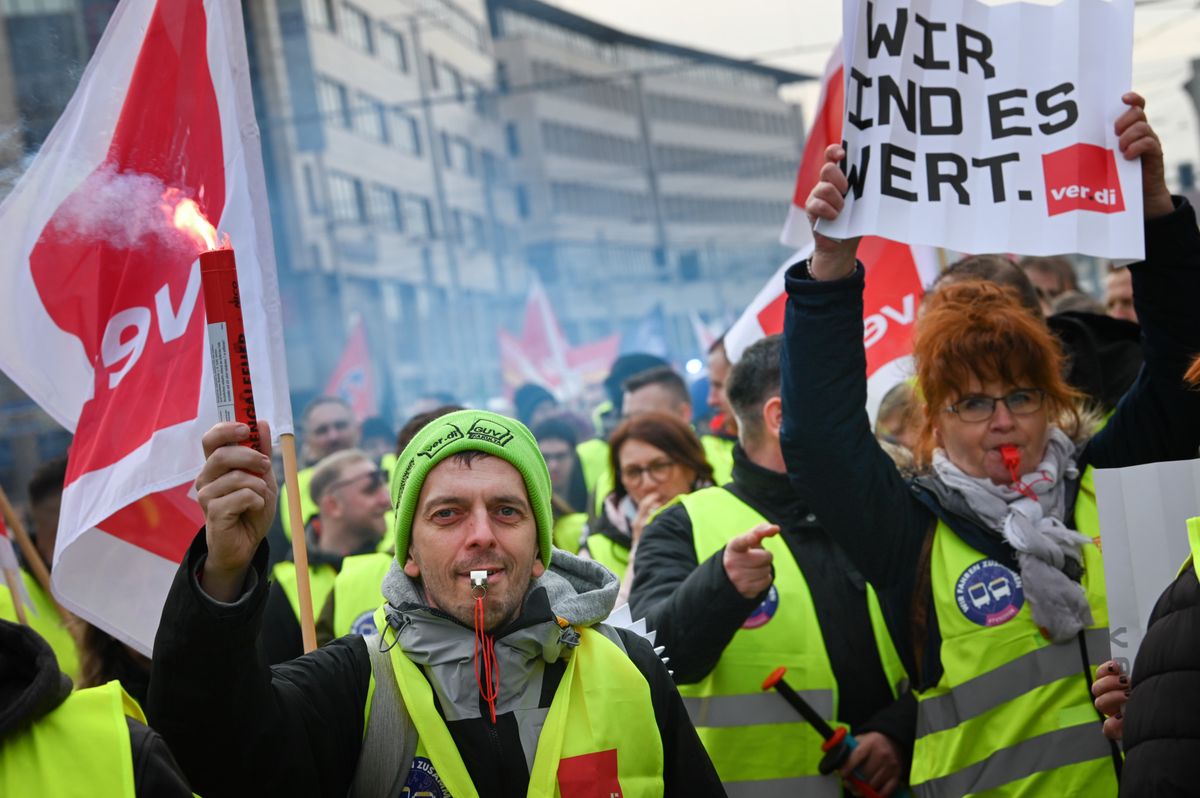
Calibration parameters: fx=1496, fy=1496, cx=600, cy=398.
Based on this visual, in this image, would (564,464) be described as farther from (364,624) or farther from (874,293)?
(364,624)

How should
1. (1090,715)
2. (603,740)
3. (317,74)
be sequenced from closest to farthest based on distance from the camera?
1. (603,740)
2. (1090,715)
3. (317,74)

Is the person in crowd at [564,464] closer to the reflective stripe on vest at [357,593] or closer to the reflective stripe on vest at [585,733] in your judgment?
the reflective stripe on vest at [357,593]

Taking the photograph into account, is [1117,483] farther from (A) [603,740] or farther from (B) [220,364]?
(B) [220,364]

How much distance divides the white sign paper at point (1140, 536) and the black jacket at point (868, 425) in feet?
1.99

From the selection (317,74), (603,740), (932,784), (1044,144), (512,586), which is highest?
(317,74)

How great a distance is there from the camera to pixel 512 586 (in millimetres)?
3027

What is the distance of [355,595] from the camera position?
5.30 m

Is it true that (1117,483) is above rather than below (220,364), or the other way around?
below

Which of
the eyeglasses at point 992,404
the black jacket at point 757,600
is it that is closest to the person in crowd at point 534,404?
the black jacket at point 757,600

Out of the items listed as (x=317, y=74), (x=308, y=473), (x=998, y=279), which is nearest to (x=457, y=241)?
(x=317, y=74)

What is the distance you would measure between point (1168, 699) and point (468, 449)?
143cm

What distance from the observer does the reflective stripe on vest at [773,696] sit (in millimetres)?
4188

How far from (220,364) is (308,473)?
5.95 meters

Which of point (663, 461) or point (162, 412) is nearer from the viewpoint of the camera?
point (162, 412)
